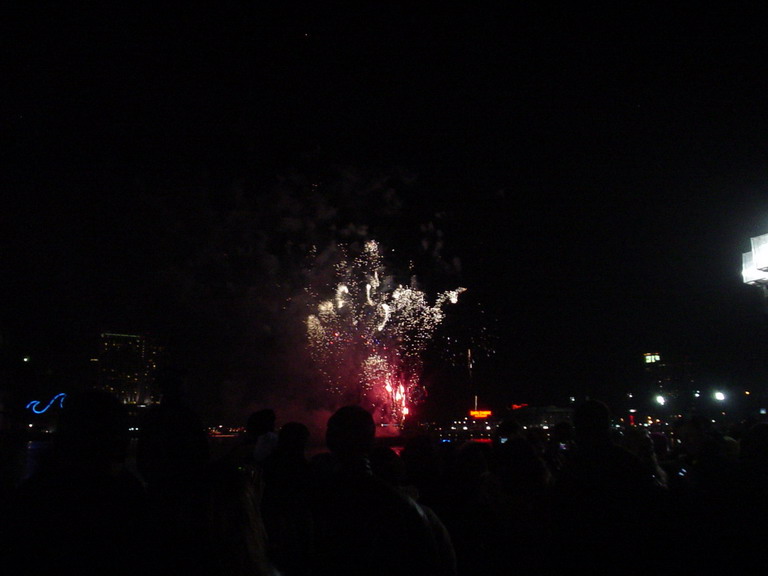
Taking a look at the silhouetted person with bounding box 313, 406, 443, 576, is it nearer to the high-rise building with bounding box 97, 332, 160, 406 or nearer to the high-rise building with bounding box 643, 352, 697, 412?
the high-rise building with bounding box 643, 352, 697, 412

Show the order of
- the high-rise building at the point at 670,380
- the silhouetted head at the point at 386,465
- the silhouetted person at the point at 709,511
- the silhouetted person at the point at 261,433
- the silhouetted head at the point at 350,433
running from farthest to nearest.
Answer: the high-rise building at the point at 670,380 < the silhouetted person at the point at 261,433 < the silhouetted head at the point at 386,465 < the silhouetted person at the point at 709,511 < the silhouetted head at the point at 350,433

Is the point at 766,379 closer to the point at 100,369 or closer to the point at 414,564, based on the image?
the point at 414,564

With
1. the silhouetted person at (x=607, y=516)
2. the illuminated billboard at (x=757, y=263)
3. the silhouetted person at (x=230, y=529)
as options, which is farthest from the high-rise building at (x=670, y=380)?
the silhouetted person at (x=230, y=529)

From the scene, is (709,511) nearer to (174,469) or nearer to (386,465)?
(386,465)

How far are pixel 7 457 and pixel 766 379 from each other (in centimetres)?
6047

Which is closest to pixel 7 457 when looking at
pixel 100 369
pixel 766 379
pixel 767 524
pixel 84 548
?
pixel 84 548

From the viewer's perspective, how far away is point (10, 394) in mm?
7609

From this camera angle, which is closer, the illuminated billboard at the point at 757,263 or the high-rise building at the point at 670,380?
the illuminated billboard at the point at 757,263

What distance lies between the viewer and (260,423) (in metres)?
5.50

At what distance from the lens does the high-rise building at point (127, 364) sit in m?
89.1

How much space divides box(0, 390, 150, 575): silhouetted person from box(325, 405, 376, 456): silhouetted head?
86cm

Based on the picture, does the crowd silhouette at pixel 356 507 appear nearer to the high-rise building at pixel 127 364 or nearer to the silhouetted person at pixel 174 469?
the silhouetted person at pixel 174 469

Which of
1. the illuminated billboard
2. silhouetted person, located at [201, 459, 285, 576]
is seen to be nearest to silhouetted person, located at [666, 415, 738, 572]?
silhouetted person, located at [201, 459, 285, 576]

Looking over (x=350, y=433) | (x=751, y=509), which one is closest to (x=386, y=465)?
(x=350, y=433)
